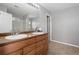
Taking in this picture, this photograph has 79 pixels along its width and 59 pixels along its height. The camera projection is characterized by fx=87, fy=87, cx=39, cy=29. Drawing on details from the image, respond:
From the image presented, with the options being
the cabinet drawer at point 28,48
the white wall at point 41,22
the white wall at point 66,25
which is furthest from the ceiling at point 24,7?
the cabinet drawer at point 28,48

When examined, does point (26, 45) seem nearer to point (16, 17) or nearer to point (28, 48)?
point (28, 48)

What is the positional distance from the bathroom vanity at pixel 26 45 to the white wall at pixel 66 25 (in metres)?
0.27

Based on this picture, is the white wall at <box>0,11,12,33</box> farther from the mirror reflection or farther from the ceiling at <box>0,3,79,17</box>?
the ceiling at <box>0,3,79,17</box>

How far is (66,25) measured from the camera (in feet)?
5.82

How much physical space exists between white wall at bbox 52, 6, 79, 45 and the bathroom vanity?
0.89 feet

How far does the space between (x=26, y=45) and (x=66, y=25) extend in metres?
0.90

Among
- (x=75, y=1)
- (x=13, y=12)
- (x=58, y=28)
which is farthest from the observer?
(x=58, y=28)

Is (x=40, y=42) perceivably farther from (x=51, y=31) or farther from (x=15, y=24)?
(x=15, y=24)

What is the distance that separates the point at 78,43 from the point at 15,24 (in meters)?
1.30

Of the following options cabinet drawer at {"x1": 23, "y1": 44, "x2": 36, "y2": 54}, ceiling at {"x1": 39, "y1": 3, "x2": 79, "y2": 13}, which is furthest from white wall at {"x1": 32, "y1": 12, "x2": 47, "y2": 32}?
cabinet drawer at {"x1": 23, "y1": 44, "x2": 36, "y2": 54}

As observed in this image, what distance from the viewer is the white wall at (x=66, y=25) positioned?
5.49 feet

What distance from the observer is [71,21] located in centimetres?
171

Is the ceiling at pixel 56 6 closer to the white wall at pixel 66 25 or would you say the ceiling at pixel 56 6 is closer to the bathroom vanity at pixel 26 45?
the white wall at pixel 66 25
